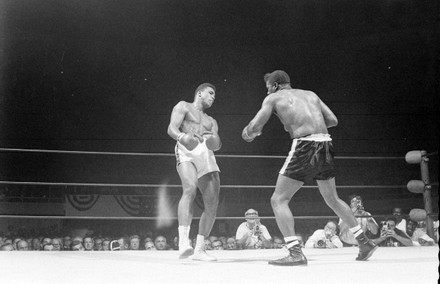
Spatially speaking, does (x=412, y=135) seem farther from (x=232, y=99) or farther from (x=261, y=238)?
(x=261, y=238)

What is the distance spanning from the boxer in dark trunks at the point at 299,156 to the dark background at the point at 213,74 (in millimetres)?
3632

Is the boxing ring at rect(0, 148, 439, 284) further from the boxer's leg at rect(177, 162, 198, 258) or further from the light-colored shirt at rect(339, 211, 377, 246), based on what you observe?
the light-colored shirt at rect(339, 211, 377, 246)

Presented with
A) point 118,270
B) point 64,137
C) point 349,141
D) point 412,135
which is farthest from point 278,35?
point 118,270

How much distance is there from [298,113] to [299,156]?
0.19 meters

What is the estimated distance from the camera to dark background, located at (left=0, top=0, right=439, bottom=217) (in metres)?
5.92

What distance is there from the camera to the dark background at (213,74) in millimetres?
5922

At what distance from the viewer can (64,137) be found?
23.1 feet

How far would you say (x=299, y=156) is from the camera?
2.17m

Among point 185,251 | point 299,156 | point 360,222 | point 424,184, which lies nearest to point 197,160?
point 185,251

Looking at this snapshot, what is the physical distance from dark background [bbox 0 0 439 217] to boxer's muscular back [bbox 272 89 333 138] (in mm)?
3615

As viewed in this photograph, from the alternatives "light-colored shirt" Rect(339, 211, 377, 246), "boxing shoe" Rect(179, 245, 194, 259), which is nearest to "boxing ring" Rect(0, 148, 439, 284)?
"boxing shoe" Rect(179, 245, 194, 259)

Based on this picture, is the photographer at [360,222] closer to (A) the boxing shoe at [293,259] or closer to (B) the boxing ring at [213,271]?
(B) the boxing ring at [213,271]

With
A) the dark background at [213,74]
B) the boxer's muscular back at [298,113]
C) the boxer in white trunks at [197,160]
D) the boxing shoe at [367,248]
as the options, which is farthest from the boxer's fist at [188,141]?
the dark background at [213,74]

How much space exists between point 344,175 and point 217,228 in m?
2.13
